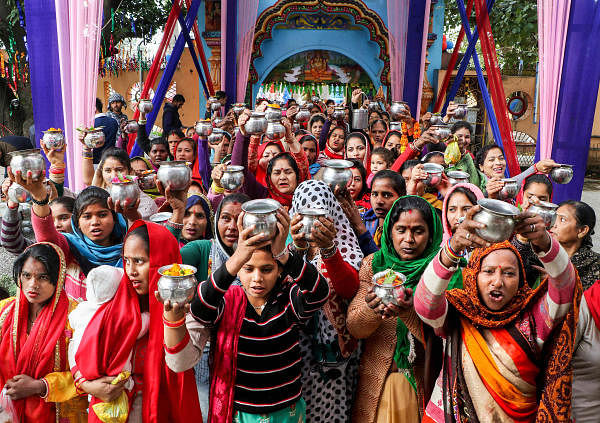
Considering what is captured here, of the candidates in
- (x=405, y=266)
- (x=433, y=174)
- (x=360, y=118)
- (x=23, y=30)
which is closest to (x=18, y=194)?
(x=405, y=266)

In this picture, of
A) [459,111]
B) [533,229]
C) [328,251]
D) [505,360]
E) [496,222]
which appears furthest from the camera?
[459,111]

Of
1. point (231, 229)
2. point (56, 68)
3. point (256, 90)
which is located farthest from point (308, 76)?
point (231, 229)

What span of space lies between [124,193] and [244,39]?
8.92 meters

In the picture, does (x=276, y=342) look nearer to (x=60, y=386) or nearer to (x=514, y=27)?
(x=60, y=386)

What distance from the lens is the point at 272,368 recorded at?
6.97 ft

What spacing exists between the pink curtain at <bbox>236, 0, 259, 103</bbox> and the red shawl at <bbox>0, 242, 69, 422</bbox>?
873cm

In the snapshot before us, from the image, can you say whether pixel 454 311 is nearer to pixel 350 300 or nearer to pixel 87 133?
pixel 350 300

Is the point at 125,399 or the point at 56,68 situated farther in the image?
the point at 56,68

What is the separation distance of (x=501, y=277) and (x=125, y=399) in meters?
1.62

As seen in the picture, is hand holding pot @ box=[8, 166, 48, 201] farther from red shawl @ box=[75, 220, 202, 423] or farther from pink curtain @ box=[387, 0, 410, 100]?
pink curtain @ box=[387, 0, 410, 100]

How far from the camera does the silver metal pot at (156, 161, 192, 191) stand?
2748 mm

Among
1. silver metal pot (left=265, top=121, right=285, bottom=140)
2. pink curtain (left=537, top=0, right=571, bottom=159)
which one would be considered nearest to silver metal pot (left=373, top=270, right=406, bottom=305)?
silver metal pot (left=265, top=121, right=285, bottom=140)

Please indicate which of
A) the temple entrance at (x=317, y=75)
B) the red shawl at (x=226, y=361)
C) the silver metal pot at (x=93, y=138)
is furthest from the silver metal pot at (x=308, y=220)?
the temple entrance at (x=317, y=75)

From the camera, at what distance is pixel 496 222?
63.6 inches
